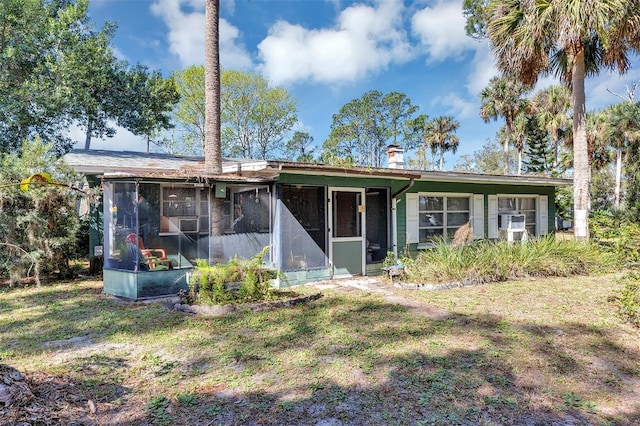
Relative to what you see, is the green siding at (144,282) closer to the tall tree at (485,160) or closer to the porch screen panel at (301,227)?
the porch screen panel at (301,227)


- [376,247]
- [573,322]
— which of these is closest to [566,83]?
[376,247]

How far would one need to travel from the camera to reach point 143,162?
9758 mm

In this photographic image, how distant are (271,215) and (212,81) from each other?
2978mm

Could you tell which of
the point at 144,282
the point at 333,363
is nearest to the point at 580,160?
the point at 333,363

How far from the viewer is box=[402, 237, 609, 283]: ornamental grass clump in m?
7.70

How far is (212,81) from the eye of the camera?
7516mm

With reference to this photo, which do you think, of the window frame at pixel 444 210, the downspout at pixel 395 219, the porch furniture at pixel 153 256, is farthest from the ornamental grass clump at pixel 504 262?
the porch furniture at pixel 153 256

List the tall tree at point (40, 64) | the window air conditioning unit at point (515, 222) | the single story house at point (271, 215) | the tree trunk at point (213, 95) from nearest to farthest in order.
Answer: the single story house at point (271, 215) → the tree trunk at point (213, 95) → the window air conditioning unit at point (515, 222) → the tall tree at point (40, 64)

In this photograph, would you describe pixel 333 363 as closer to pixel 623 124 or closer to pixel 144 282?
pixel 144 282

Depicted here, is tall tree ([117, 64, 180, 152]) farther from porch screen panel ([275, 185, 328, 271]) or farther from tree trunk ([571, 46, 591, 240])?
tree trunk ([571, 46, 591, 240])

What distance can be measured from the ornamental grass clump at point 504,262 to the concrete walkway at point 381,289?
80cm

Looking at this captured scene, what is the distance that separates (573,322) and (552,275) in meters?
3.71

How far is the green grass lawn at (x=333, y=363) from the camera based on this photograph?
2863mm

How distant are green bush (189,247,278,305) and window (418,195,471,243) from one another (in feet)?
16.6
